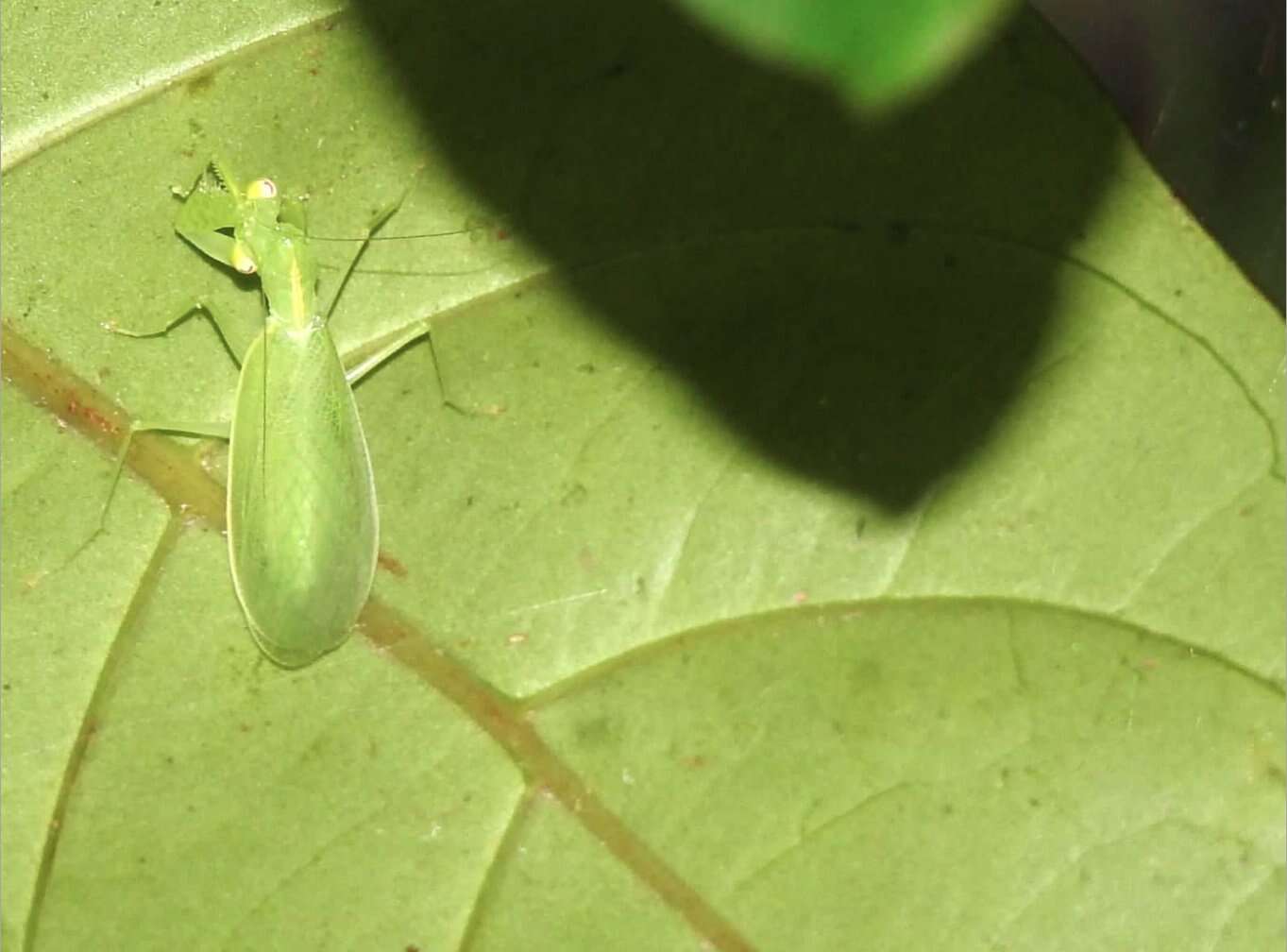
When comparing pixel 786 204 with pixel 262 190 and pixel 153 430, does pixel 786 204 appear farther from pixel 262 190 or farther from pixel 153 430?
pixel 153 430

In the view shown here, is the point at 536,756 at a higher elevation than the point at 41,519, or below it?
below

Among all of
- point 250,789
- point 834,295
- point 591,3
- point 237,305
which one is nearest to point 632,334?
point 834,295

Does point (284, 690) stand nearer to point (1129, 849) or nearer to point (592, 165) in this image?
point (592, 165)

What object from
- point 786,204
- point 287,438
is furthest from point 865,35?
point 287,438

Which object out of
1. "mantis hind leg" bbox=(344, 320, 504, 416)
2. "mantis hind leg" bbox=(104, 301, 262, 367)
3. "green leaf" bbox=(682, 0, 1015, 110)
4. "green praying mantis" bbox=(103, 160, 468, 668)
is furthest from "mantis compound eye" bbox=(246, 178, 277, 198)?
"green leaf" bbox=(682, 0, 1015, 110)

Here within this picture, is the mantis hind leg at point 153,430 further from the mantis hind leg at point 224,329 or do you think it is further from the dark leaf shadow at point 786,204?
the dark leaf shadow at point 786,204

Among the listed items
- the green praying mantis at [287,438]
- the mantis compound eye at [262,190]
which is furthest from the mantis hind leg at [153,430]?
the mantis compound eye at [262,190]
